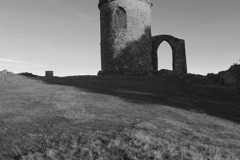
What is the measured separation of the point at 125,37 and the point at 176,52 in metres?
6.26

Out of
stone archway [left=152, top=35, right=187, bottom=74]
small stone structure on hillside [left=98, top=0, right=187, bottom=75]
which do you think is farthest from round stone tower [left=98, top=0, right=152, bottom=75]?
stone archway [left=152, top=35, right=187, bottom=74]

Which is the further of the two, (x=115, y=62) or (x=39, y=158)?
(x=115, y=62)

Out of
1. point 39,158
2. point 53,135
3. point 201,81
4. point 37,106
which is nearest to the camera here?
point 39,158

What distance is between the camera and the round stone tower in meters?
21.3

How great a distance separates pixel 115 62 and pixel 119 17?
14.6ft

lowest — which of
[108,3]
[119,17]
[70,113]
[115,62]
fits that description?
[70,113]

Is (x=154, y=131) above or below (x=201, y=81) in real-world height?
below

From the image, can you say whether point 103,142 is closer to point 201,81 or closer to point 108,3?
point 201,81

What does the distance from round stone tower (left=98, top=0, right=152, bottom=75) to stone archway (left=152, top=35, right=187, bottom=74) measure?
77.7 inches

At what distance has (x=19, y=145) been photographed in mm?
4148

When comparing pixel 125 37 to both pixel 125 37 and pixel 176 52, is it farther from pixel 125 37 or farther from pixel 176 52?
pixel 176 52

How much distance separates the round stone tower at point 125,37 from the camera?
21266 mm

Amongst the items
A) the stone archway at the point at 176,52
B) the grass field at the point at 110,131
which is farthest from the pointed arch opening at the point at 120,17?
the grass field at the point at 110,131

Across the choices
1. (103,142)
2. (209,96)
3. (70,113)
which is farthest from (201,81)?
(103,142)
